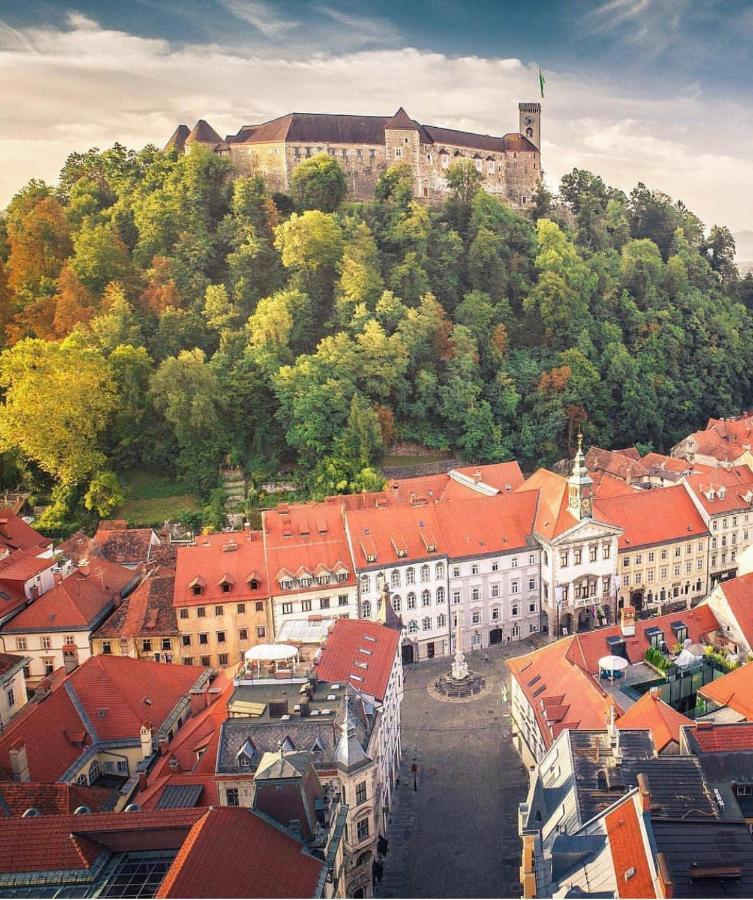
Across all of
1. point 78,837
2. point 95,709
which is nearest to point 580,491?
point 95,709

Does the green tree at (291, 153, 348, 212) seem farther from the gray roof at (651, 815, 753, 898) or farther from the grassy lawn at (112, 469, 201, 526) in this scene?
the gray roof at (651, 815, 753, 898)

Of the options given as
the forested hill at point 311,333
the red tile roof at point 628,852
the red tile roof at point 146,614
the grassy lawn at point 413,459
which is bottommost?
the red tile roof at point 146,614

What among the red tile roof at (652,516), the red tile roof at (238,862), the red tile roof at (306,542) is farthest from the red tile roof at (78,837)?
the red tile roof at (652,516)

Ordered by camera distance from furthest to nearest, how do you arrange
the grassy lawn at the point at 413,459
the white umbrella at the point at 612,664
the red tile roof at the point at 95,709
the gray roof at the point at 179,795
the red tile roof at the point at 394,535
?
the grassy lawn at the point at 413,459 → the red tile roof at the point at 394,535 → the white umbrella at the point at 612,664 → the red tile roof at the point at 95,709 → the gray roof at the point at 179,795

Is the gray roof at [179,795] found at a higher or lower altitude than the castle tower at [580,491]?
lower

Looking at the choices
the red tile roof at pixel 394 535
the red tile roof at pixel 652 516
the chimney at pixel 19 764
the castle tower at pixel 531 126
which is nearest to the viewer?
the chimney at pixel 19 764

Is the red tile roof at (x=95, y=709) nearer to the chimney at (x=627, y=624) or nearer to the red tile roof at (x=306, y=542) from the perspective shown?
the red tile roof at (x=306, y=542)

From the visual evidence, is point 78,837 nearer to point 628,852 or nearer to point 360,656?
point 628,852
